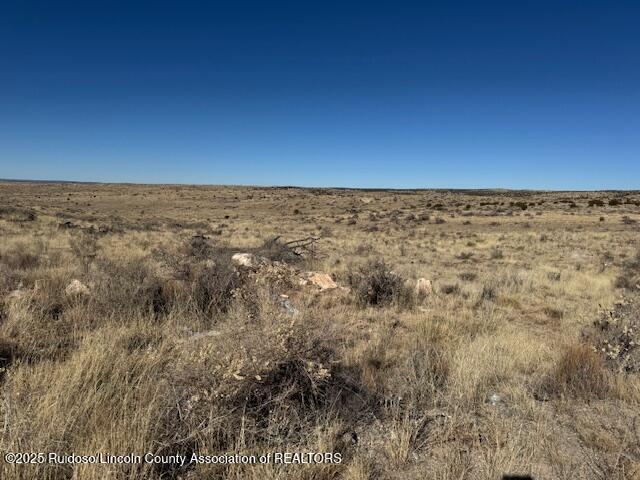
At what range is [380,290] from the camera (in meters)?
7.57

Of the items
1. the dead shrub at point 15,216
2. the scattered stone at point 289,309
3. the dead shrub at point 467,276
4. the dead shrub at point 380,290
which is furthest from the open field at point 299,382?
the dead shrub at point 15,216

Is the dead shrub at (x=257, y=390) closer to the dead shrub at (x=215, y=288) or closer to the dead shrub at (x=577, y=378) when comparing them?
the dead shrub at (x=577, y=378)

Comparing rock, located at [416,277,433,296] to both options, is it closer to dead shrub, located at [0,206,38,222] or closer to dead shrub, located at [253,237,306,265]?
dead shrub, located at [253,237,306,265]

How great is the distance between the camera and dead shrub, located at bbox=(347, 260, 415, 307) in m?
7.37

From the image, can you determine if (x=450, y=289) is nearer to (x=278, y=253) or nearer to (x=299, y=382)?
(x=278, y=253)

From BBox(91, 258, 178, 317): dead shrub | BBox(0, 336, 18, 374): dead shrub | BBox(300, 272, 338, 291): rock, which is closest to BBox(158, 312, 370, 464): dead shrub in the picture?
BBox(0, 336, 18, 374): dead shrub

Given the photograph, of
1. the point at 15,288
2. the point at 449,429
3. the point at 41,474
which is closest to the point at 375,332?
the point at 449,429

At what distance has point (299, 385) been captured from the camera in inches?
123

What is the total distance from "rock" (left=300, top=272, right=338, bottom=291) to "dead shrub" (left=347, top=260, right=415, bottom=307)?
445mm

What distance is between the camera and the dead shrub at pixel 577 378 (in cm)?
357

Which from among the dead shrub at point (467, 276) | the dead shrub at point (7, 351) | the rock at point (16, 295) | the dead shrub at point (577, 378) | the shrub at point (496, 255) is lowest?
the dead shrub at point (467, 276)

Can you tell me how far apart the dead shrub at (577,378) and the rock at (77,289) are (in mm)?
5810

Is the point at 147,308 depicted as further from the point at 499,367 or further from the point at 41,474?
the point at 499,367

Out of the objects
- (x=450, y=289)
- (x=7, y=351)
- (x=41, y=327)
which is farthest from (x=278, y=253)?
(x=7, y=351)
